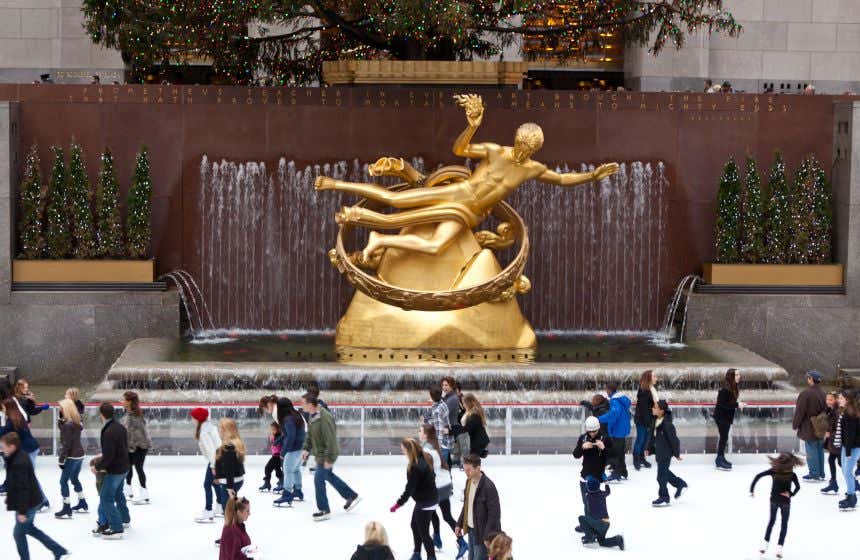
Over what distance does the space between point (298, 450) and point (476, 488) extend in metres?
3.27

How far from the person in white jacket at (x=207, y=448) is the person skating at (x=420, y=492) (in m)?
2.04

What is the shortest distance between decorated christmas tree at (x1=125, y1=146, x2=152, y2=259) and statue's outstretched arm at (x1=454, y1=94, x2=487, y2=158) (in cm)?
484

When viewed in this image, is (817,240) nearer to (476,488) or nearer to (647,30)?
(647,30)

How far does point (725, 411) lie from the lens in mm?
17953

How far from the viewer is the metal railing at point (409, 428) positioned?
17.6 meters

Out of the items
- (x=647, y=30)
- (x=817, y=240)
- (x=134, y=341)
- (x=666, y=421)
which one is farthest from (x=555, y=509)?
(x=647, y=30)

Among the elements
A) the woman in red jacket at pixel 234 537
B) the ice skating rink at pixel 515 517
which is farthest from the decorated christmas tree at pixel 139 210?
the woman in red jacket at pixel 234 537

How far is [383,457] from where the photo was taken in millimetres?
17969

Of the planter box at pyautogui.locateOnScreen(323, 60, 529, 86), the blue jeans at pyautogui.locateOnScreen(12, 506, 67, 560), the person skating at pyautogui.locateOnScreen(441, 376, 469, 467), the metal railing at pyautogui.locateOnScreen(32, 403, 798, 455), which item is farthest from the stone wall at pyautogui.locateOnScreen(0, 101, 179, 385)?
the blue jeans at pyautogui.locateOnScreen(12, 506, 67, 560)

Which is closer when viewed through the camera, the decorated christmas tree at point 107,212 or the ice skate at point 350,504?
the ice skate at point 350,504

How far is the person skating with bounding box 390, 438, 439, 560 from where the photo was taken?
1370cm

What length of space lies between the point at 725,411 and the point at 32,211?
10722 mm

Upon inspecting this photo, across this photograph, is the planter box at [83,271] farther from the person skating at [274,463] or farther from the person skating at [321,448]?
the person skating at [321,448]

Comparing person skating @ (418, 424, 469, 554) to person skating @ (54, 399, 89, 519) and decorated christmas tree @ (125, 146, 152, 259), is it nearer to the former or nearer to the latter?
person skating @ (54, 399, 89, 519)
